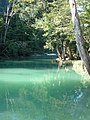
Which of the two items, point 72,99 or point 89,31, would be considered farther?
point 89,31

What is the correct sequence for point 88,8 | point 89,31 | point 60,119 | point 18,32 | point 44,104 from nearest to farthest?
point 60,119 → point 44,104 → point 88,8 → point 89,31 → point 18,32

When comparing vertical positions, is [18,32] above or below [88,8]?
below

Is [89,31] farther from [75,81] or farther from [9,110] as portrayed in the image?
[9,110]

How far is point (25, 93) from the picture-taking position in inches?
539

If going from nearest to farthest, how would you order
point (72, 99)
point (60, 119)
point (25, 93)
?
1. point (60, 119)
2. point (72, 99)
3. point (25, 93)

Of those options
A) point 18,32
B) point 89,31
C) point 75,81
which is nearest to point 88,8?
point 89,31

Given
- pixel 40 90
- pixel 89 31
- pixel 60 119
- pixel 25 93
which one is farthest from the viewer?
pixel 89 31

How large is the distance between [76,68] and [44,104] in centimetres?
1232

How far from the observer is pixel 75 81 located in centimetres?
1705

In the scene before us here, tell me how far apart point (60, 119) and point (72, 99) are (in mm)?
3382

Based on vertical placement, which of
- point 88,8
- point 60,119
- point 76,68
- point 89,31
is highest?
point 88,8

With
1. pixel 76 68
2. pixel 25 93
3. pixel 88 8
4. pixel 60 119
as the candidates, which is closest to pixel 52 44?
pixel 76 68

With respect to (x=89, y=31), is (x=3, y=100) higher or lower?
lower

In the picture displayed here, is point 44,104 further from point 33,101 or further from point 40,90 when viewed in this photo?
point 40,90
